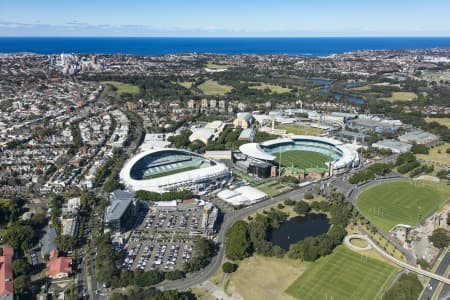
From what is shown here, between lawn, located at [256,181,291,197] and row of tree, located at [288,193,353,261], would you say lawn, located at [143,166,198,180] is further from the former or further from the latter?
row of tree, located at [288,193,353,261]

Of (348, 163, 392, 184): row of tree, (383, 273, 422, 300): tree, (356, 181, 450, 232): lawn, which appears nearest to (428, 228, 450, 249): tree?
(356, 181, 450, 232): lawn

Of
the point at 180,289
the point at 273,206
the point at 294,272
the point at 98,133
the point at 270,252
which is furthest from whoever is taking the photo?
the point at 98,133

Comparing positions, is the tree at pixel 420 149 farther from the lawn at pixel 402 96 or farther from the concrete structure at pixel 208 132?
the lawn at pixel 402 96

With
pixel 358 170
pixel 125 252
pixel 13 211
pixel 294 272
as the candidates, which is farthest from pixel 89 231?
pixel 358 170

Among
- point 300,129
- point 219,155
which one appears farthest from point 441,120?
point 219,155

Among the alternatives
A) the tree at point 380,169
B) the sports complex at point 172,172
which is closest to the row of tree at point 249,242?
the sports complex at point 172,172

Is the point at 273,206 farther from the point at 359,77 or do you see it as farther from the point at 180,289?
the point at 359,77
